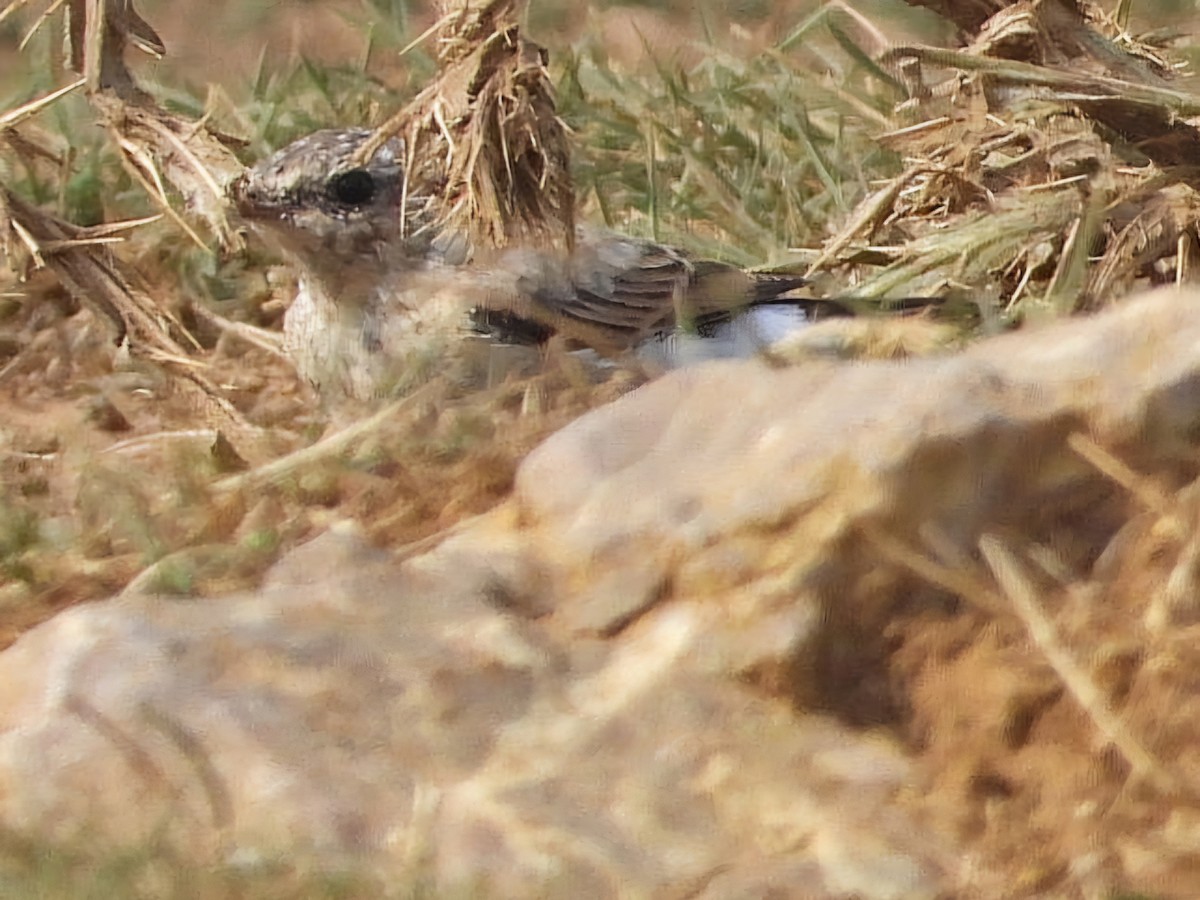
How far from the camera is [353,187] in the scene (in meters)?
3.59

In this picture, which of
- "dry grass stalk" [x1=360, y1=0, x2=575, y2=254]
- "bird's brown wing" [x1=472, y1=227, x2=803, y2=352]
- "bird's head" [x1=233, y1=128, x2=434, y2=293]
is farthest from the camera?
"bird's head" [x1=233, y1=128, x2=434, y2=293]

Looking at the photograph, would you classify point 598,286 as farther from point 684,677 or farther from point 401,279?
point 684,677

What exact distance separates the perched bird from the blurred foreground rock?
150 cm

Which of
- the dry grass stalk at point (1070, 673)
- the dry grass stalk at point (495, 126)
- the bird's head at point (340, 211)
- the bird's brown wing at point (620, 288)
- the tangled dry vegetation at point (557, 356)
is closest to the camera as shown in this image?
the dry grass stalk at point (1070, 673)

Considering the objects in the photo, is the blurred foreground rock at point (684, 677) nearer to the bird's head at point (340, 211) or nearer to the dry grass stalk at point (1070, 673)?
the dry grass stalk at point (1070, 673)

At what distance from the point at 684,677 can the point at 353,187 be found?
207 centimetres

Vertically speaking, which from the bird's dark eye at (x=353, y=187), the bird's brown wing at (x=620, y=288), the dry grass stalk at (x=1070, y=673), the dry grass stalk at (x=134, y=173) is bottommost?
the bird's brown wing at (x=620, y=288)

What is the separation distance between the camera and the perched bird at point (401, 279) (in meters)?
3.46

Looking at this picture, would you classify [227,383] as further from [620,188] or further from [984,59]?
[984,59]

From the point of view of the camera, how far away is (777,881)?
1579 mm

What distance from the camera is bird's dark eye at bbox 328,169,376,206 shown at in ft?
11.7

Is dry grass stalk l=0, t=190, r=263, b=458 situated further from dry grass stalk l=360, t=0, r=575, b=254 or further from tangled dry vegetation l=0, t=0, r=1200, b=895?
dry grass stalk l=360, t=0, r=575, b=254

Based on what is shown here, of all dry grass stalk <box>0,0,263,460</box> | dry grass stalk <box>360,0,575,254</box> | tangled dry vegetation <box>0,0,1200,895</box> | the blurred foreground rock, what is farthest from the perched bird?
the blurred foreground rock

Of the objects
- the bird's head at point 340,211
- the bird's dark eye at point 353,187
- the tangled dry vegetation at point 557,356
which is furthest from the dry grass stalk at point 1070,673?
the bird's dark eye at point 353,187
